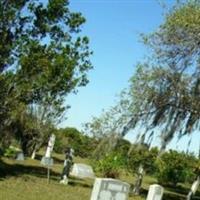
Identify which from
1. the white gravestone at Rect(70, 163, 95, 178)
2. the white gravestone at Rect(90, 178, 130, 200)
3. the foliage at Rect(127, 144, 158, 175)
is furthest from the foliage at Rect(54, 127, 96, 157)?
the white gravestone at Rect(90, 178, 130, 200)

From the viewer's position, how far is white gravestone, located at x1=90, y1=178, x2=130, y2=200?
15016 mm

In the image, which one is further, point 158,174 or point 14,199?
point 158,174

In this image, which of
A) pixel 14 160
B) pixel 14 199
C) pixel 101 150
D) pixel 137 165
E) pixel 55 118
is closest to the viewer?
pixel 14 199

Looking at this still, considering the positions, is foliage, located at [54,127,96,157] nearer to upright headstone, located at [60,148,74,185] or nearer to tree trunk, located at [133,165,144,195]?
tree trunk, located at [133,165,144,195]

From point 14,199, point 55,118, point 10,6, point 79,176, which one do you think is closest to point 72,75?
point 10,6

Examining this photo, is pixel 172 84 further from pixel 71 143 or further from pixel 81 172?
pixel 71 143

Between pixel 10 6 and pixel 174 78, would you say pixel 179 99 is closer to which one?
pixel 174 78

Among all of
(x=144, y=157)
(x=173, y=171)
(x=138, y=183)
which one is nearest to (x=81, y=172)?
Answer: (x=144, y=157)

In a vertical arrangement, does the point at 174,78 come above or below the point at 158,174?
above

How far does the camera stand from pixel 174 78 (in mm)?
27875

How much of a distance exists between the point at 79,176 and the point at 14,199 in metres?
18.0

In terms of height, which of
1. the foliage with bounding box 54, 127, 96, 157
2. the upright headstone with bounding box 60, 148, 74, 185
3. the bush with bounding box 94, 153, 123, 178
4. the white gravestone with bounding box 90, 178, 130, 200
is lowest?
the white gravestone with bounding box 90, 178, 130, 200

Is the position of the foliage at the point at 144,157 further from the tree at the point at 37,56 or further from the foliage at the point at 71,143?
the foliage at the point at 71,143

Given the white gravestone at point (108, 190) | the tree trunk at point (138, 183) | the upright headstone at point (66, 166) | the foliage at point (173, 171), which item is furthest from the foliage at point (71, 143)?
the white gravestone at point (108, 190)
